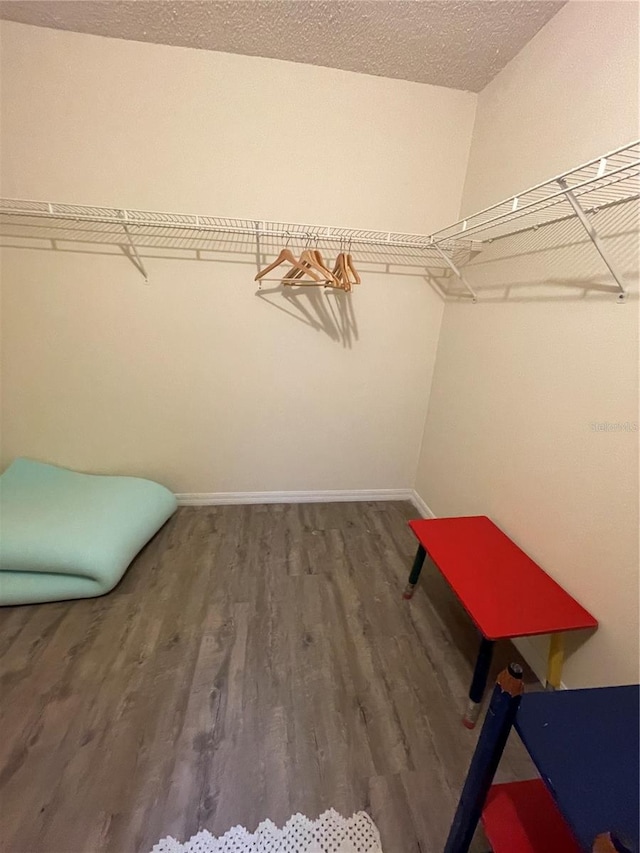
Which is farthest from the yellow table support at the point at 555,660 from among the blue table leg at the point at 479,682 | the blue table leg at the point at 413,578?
the blue table leg at the point at 413,578

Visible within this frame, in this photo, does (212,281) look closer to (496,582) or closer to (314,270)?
(314,270)

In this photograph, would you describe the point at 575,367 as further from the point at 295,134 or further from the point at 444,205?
the point at 295,134

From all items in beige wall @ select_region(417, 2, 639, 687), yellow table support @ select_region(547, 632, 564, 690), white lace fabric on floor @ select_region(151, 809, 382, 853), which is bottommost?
white lace fabric on floor @ select_region(151, 809, 382, 853)

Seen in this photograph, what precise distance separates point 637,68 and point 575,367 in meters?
0.96

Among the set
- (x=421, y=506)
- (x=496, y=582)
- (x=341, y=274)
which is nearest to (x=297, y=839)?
(x=496, y=582)

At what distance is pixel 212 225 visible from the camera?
2164 millimetres

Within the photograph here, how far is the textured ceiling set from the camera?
161 centimetres

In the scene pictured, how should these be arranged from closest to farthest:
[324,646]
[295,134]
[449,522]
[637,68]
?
[637,68] → [324,646] → [449,522] → [295,134]

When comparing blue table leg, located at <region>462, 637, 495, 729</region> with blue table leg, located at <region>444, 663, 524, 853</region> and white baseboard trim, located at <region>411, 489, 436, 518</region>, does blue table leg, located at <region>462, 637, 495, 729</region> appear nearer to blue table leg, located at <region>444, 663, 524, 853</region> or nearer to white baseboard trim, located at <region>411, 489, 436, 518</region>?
blue table leg, located at <region>444, 663, 524, 853</region>

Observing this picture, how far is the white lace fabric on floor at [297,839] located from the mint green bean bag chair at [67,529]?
1120mm

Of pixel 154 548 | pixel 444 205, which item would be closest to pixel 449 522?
pixel 154 548

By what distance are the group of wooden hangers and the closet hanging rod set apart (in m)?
0.12

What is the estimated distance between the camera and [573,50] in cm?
150

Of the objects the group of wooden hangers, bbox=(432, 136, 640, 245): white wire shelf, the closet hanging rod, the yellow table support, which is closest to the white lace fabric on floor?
the yellow table support
